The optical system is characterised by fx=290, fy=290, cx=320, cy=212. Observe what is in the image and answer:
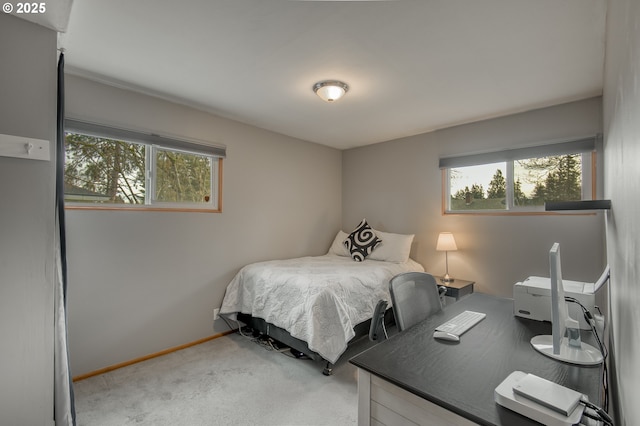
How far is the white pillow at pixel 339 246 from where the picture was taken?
408 centimetres

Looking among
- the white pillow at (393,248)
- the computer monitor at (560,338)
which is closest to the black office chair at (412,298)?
the computer monitor at (560,338)

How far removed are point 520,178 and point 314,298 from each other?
252cm

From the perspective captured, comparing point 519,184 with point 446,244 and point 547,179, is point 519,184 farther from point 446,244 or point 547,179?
point 446,244

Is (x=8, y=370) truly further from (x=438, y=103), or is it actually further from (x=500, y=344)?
(x=438, y=103)

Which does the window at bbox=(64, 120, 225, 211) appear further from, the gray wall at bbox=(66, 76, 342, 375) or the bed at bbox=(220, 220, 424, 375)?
the bed at bbox=(220, 220, 424, 375)

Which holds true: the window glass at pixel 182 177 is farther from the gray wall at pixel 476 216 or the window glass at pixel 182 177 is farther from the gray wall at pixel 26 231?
the gray wall at pixel 476 216

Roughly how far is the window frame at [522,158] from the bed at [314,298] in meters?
0.83

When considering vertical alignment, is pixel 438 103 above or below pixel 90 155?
above

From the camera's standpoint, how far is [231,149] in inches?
128

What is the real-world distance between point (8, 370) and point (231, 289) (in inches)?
71.6

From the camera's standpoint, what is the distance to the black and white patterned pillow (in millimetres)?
3762

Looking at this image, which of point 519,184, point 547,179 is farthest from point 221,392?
point 547,179

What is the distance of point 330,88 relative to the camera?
2.35 meters

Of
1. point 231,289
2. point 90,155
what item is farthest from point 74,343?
point 90,155
